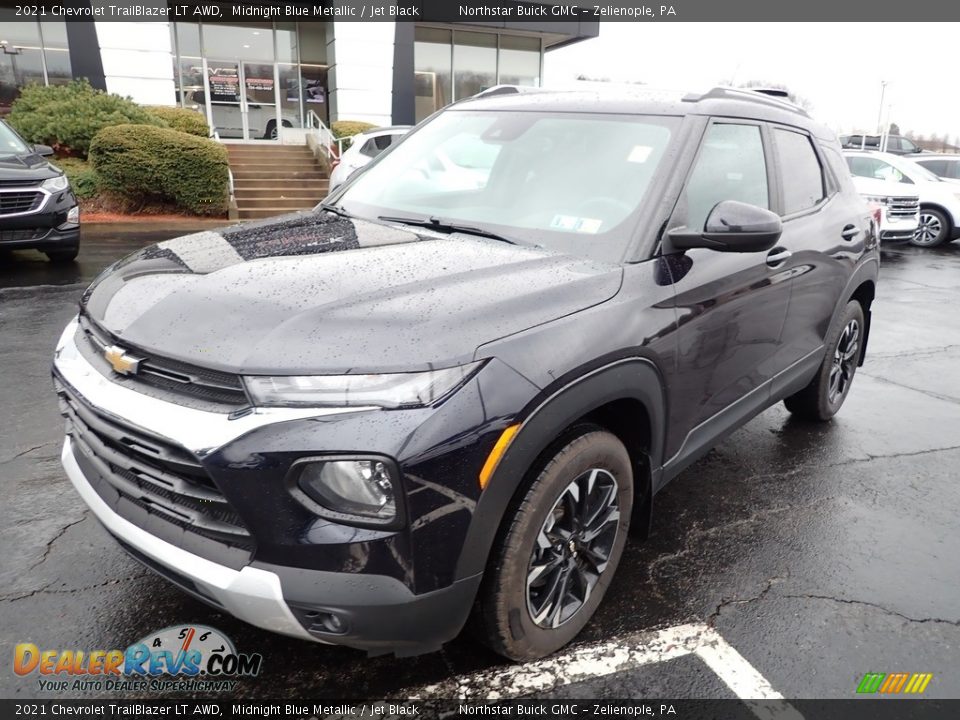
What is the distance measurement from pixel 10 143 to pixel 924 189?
601 inches

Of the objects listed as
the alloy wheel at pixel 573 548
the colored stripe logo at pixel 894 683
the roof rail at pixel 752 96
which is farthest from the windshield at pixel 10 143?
the colored stripe logo at pixel 894 683

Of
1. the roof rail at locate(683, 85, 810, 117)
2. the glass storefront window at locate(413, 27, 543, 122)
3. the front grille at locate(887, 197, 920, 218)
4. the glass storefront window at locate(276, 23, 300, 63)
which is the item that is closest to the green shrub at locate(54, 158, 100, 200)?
the glass storefront window at locate(276, 23, 300, 63)

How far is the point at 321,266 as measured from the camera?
2.44 m

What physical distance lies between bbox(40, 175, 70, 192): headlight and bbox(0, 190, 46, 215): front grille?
0.14m

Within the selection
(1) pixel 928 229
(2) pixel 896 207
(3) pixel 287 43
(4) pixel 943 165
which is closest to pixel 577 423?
(2) pixel 896 207

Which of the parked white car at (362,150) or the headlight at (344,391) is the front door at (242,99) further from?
the headlight at (344,391)

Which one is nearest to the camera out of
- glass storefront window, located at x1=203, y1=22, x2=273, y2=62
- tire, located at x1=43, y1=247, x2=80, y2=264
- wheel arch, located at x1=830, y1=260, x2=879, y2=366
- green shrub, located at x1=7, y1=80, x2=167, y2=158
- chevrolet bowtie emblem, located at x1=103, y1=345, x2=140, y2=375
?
chevrolet bowtie emblem, located at x1=103, y1=345, x2=140, y2=375

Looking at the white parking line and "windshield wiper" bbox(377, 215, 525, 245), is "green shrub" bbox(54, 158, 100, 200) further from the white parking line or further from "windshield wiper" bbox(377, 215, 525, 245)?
the white parking line

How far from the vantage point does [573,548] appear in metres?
2.51

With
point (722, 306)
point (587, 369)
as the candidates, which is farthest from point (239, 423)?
point (722, 306)

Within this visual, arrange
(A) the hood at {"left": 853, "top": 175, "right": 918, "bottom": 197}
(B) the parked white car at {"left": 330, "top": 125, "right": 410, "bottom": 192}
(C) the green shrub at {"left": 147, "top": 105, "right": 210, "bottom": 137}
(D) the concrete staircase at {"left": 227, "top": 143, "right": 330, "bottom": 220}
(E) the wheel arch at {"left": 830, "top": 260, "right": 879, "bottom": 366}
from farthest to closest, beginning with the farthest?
(C) the green shrub at {"left": 147, "top": 105, "right": 210, "bottom": 137} < (D) the concrete staircase at {"left": 227, "top": 143, "right": 330, "bottom": 220} < (A) the hood at {"left": 853, "top": 175, "right": 918, "bottom": 197} < (B) the parked white car at {"left": 330, "top": 125, "right": 410, "bottom": 192} < (E) the wheel arch at {"left": 830, "top": 260, "right": 879, "bottom": 366}

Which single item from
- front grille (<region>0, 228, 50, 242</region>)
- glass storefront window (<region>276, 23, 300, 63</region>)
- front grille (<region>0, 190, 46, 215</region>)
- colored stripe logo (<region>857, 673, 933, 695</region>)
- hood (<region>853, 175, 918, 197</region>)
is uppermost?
glass storefront window (<region>276, 23, 300, 63</region>)

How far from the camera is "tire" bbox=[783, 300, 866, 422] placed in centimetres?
441

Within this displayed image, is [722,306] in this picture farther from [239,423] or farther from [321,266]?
[239,423]
